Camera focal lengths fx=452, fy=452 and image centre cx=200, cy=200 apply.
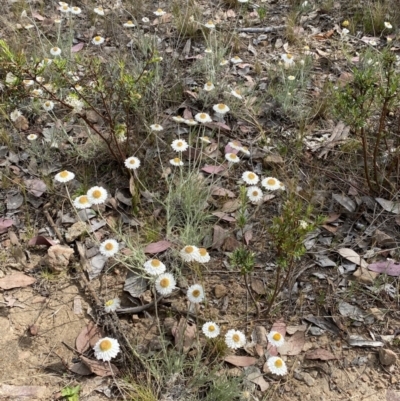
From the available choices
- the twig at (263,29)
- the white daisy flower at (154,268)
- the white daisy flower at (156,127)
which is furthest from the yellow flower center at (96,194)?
the twig at (263,29)

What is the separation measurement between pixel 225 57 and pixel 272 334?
7.73 ft

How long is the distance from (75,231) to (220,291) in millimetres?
832

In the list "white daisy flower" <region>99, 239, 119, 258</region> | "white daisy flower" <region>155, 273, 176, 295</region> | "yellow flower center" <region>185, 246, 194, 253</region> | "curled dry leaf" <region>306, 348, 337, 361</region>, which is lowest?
"curled dry leaf" <region>306, 348, 337, 361</region>

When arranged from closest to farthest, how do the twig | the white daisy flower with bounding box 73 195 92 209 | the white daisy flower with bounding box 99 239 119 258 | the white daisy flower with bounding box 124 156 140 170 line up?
the white daisy flower with bounding box 99 239 119 258
the white daisy flower with bounding box 73 195 92 209
the white daisy flower with bounding box 124 156 140 170
the twig

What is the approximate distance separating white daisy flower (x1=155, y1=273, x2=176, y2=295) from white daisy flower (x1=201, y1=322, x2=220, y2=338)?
0.71 feet

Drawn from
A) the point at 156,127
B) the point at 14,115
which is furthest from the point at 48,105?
the point at 156,127

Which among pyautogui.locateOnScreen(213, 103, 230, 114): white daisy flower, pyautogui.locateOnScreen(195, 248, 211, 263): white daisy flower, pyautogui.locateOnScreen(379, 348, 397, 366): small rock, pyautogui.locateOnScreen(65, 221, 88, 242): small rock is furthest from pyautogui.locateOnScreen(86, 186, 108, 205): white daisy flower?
pyautogui.locateOnScreen(379, 348, 397, 366): small rock

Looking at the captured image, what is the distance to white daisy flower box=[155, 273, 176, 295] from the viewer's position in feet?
6.40

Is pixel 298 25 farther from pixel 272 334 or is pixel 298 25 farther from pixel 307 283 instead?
pixel 272 334

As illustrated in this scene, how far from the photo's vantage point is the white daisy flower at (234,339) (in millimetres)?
1842

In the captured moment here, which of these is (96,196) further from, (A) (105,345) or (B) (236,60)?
(B) (236,60)

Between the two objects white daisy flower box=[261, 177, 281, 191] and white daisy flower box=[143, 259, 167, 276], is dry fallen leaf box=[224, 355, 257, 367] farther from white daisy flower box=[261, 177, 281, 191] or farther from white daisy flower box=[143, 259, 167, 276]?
white daisy flower box=[261, 177, 281, 191]

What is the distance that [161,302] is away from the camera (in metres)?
2.10

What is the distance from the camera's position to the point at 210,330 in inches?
73.0
